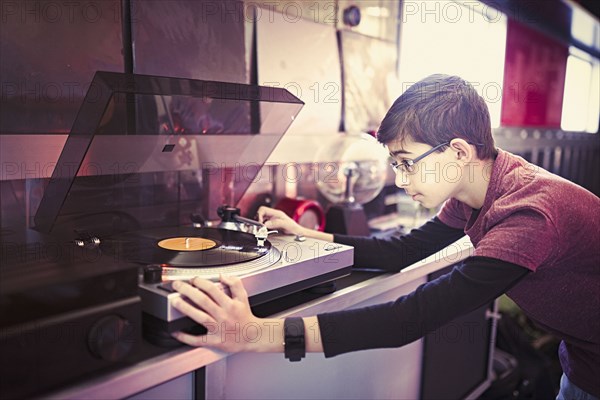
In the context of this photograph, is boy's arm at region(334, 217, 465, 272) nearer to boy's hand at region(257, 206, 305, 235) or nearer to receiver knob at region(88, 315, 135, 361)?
boy's hand at region(257, 206, 305, 235)

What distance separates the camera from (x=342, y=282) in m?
1.31

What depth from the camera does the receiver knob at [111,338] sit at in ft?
2.47

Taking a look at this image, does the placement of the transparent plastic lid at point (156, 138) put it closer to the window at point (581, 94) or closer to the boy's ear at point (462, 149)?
the boy's ear at point (462, 149)

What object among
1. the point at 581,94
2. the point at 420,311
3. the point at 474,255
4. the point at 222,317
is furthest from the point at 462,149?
the point at 581,94

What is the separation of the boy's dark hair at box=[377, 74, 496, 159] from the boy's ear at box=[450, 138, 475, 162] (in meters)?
0.02

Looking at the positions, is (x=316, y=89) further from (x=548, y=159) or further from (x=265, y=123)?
(x=548, y=159)

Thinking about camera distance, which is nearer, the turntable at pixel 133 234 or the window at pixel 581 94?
the turntable at pixel 133 234

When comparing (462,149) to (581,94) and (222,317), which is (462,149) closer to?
(222,317)

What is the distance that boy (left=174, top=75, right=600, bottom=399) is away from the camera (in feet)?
3.02

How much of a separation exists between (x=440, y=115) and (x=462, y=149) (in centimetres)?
9

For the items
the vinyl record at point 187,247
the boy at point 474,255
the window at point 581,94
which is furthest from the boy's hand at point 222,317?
the window at point 581,94

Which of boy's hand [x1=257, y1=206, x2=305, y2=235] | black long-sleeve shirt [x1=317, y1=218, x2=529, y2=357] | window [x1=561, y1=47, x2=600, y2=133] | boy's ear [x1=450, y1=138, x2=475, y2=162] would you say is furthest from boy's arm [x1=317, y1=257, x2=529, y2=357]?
window [x1=561, y1=47, x2=600, y2=133]

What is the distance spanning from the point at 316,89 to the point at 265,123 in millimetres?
556

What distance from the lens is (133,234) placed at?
1.25 meters
